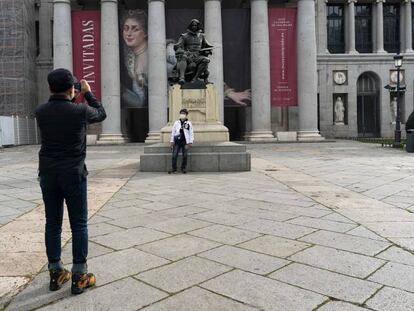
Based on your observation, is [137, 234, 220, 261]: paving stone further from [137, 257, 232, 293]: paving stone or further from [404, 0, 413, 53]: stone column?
[404, 0, 413, 53]: stone column

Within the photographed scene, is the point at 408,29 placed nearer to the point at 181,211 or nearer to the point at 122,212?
the point at 181,211

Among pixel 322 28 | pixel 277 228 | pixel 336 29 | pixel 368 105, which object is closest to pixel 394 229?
pixel 277 228

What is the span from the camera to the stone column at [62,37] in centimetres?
3011

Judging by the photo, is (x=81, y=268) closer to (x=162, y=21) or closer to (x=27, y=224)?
(x=27, y=224)

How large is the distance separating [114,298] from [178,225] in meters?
2.60

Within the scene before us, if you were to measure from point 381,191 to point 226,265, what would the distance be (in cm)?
585

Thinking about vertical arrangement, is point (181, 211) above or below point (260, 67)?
below

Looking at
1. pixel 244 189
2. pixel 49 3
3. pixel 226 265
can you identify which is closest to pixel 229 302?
pixel 226 265

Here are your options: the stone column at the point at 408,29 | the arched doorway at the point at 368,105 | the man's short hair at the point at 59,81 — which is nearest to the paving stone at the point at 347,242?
the man's short hair at the point at 59,81

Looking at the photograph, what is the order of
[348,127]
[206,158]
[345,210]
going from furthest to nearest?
[348,127]
[206,158]
[345,210]

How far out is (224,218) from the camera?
666 cm

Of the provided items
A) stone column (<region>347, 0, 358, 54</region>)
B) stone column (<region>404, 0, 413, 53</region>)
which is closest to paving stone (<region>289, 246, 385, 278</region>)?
stone column (<region>347, 0, 358, 54</region>)

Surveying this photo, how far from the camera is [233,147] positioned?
13.2m

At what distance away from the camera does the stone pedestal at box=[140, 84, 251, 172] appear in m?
13.0
